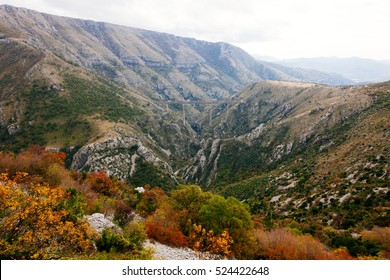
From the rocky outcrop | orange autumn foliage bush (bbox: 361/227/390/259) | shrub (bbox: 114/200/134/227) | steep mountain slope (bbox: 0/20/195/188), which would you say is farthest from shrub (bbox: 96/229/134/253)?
steep mountain slope (bbox: 0/20/195/188)

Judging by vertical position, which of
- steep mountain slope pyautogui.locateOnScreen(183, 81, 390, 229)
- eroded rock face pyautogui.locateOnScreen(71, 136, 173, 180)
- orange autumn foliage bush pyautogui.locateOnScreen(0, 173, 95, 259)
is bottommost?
eroded rock face pyautogui.locateOnScreen(71, 136, 173, 180)

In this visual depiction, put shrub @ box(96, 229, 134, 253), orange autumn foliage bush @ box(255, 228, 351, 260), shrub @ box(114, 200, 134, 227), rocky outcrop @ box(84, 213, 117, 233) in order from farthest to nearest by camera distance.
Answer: shrub @ box(114, 200, 134, 227)
orange autumn foliage bush @ box(255, 228, 351, 260)
rocky outcrop @ box(84, 213, 117, 233)
shrub @ box(96, 229, 134, 253)

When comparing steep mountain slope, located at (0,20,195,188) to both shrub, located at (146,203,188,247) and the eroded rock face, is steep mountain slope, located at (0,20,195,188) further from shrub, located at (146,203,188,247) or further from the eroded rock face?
shrub, located at (146,203,188,247)

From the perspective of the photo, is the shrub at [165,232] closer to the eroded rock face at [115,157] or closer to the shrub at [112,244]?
the shrub at [112,244]

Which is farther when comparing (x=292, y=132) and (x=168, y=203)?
(x=292, y=132)

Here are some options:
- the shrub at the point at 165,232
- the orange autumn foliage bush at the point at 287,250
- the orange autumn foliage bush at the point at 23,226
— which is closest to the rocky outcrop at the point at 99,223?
the shrub at the point at 165,232

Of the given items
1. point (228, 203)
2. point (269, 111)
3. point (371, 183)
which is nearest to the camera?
point (228, 203)

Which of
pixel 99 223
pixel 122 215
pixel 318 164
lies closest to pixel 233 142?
pixel 318 164

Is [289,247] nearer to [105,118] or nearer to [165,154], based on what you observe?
[105,118]

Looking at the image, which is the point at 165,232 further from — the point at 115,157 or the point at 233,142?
the point at 233,142

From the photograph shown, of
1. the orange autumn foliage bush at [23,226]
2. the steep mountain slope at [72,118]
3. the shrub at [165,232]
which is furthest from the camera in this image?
the steep mountain slope at [72,118]
